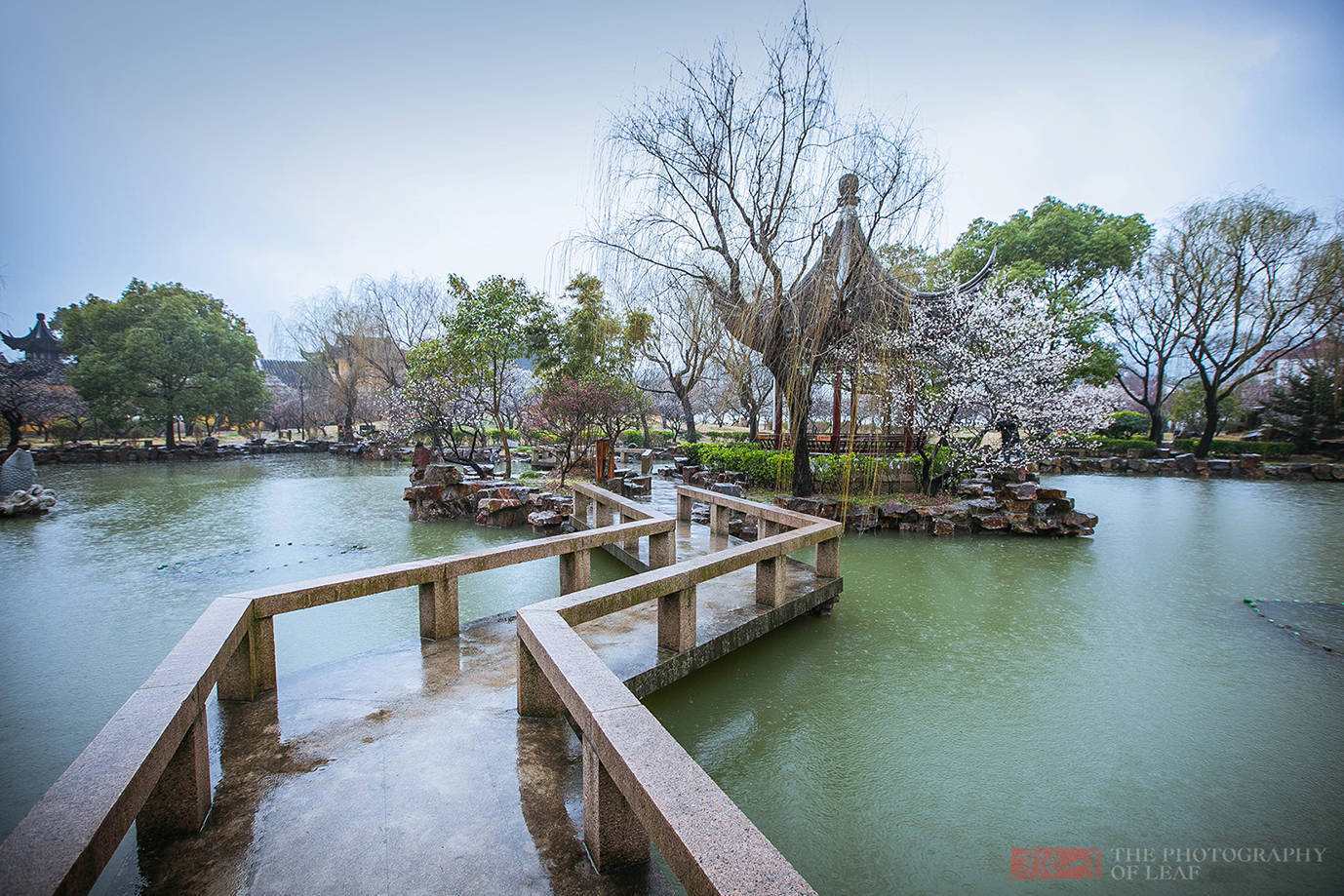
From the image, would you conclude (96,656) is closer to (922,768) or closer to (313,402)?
(922,768)

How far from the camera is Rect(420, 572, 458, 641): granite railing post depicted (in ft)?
12.2

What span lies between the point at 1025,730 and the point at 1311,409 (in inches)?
909

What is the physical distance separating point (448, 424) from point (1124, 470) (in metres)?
19.6

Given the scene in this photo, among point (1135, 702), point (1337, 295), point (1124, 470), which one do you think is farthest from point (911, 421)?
point (1337, 295)

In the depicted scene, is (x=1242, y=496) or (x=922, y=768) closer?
(x=922, y=768)

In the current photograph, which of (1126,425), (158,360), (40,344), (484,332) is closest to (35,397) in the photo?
(158,360)

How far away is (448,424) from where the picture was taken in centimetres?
1456

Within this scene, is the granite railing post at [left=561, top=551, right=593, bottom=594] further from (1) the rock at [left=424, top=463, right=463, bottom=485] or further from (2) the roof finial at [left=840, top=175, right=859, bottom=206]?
(2) the roof finial at [left=840, top=175, right=859, bottom=206]

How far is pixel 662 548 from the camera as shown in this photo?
539 cm

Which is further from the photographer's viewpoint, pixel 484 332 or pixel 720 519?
pixel 484 332

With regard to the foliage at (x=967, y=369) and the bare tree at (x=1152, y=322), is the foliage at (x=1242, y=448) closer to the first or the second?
the bare tree at (x=1152, y=322)

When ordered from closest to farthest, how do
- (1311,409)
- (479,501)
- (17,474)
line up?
(479,501), (17,474), (1311,409)

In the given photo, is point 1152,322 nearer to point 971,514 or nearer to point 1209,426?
point 1209,426

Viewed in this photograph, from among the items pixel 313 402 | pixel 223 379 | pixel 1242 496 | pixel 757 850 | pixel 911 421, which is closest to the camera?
pixel 757 850
